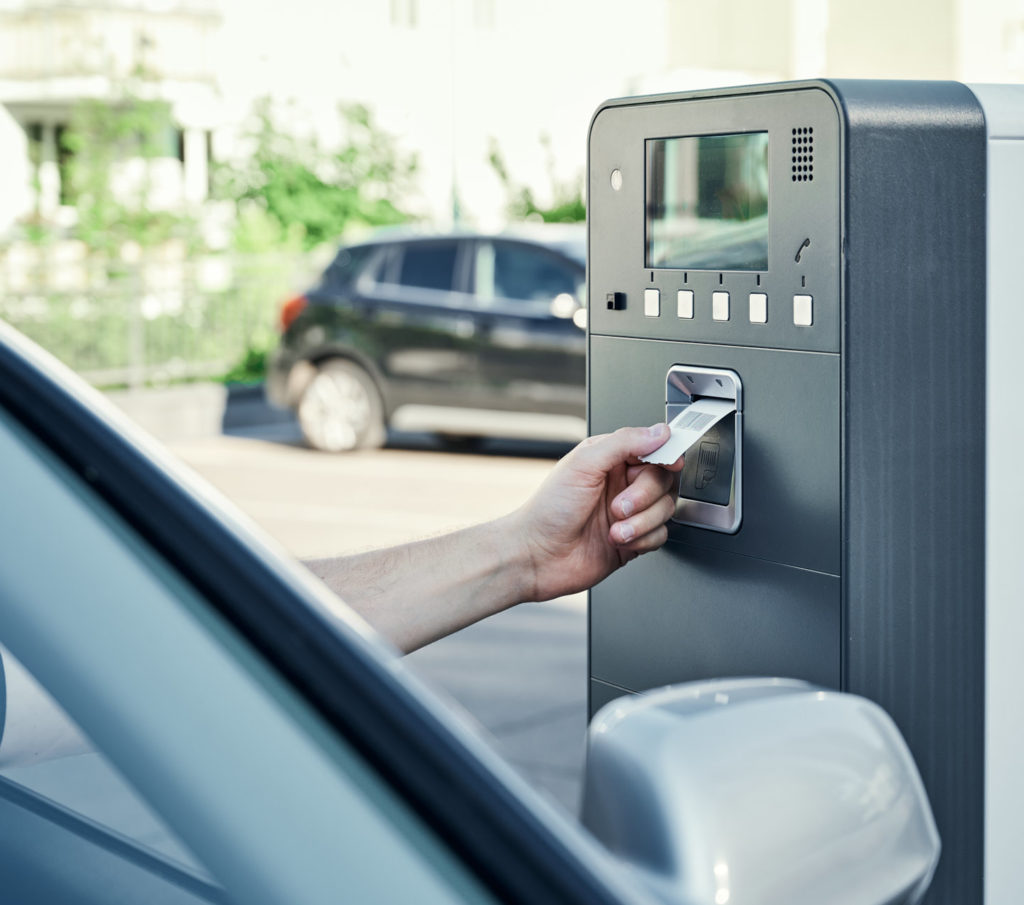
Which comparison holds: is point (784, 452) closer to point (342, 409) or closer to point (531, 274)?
point (531, 274)

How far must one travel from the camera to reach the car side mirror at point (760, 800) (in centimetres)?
93

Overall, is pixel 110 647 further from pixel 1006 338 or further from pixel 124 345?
pixel 124 345

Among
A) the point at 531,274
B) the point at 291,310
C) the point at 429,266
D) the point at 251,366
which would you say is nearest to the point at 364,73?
the point at 251,366

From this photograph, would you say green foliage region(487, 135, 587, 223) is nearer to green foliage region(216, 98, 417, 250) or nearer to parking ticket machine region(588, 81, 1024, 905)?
green foliage region(216, 98, 417, 250)

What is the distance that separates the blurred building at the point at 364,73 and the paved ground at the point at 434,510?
257cm

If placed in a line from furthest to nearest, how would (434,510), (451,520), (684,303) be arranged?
(434,510)
(451,520)
(684,303)

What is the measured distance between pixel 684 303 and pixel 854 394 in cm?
30

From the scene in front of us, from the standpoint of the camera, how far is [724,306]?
6.04 ft

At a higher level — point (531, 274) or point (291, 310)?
point (531, 274)

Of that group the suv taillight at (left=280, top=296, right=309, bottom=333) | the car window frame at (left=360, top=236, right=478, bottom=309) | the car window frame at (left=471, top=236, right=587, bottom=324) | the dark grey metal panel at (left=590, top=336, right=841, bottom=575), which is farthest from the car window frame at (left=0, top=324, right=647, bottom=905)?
the suv taillight at (left=280, top=296, right=309, bottom=333)

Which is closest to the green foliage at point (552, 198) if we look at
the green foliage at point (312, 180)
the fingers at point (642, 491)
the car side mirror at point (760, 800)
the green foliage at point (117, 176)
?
the green foliage at point (312, 180)

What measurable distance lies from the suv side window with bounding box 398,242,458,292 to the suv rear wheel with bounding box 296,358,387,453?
707 millimetres

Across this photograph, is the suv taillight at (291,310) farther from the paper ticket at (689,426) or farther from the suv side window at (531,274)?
the paper ticket at (689,426)

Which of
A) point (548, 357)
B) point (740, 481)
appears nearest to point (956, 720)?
point (740, 481)
